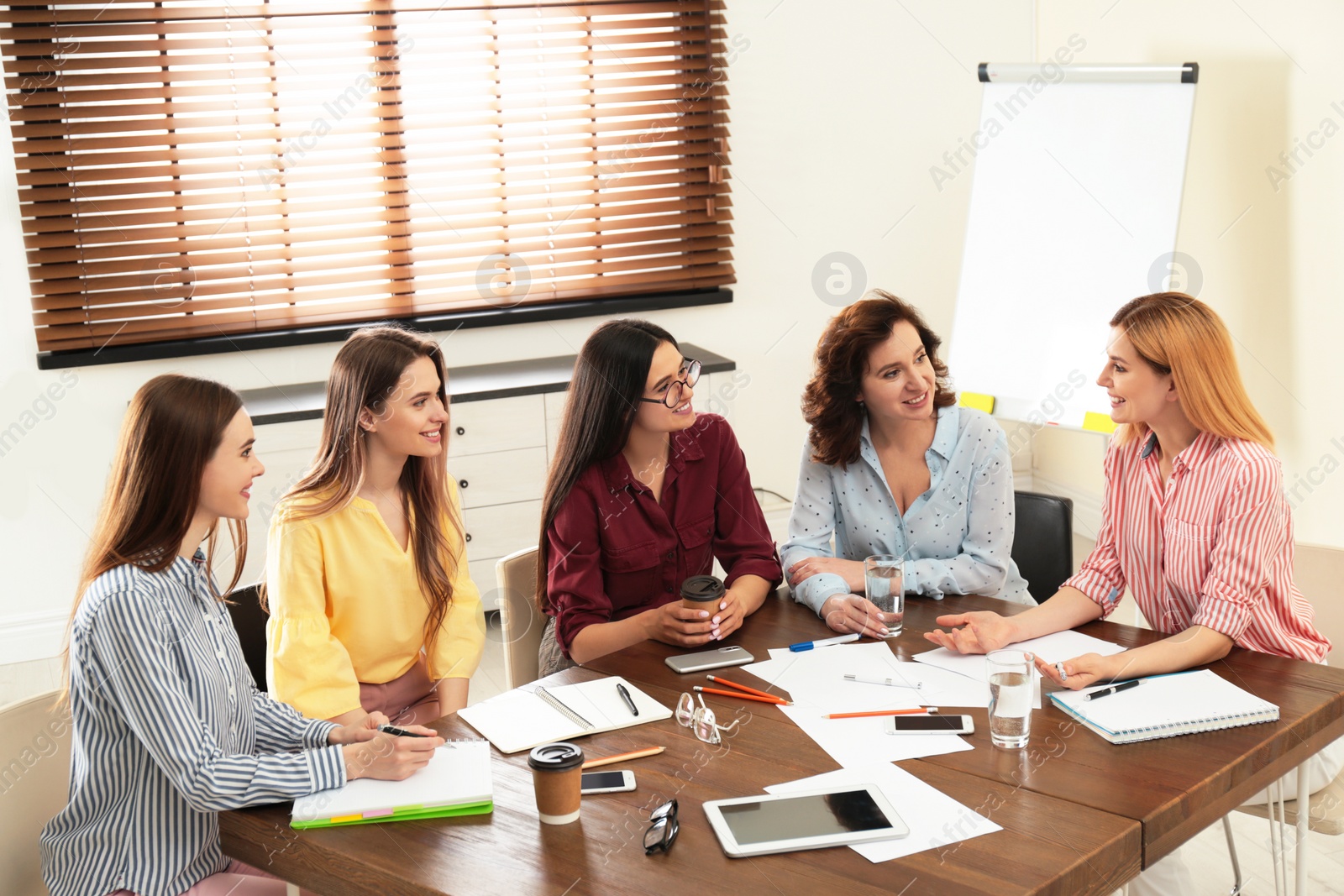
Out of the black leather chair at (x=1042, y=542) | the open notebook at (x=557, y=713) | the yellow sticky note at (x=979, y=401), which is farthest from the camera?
the yellow sticky note at (x=979, y=401)

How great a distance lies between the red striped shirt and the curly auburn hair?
474mm

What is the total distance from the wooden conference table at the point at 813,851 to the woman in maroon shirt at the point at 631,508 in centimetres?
54

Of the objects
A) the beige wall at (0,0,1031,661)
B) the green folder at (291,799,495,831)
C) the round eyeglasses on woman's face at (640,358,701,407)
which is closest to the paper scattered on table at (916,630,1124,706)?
the round eyeglasses on woman's face at (640,358,701,407)

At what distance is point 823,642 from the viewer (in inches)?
79.0

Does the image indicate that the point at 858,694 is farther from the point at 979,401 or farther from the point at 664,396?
the point at 979,401

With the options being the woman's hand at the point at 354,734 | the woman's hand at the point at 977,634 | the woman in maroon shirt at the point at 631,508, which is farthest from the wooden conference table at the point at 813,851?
the woman in maroon shirt at the point at 631,508

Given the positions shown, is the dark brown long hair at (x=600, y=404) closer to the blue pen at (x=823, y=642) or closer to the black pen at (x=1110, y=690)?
the blue pen at (x=823, y=642)

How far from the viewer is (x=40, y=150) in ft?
12.5

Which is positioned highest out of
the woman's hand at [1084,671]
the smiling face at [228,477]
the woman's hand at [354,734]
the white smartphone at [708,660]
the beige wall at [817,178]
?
the beige wall at [817,178]

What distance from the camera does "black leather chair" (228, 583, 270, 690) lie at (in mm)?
2182

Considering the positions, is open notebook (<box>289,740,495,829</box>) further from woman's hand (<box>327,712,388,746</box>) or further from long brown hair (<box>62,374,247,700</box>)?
long brown hair (<box>62,374,247,700</box>)

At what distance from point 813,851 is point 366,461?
1.19 metres

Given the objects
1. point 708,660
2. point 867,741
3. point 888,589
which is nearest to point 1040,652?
point 888,589

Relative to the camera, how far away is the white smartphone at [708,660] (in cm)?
192
